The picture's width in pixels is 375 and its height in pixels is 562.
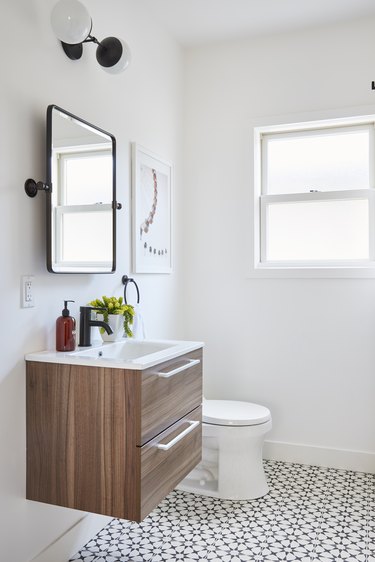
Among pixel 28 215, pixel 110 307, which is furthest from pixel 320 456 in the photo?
pixel 28 215

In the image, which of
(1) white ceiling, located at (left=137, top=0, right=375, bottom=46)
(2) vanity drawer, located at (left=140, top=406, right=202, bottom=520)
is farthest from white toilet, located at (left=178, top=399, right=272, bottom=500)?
(1) white ceiling, located at (left=137, top=0, right=375, bottom=46)

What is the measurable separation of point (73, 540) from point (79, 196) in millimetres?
1428

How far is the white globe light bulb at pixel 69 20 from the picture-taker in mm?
1750

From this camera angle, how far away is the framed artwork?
2582mm

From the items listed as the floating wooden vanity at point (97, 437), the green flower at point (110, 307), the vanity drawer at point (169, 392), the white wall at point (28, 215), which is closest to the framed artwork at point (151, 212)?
the white wall at point (28, 215)

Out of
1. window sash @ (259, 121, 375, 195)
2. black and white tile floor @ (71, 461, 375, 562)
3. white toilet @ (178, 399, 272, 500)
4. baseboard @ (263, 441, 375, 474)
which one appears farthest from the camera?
window sash @ (259, 121, 375, 195)

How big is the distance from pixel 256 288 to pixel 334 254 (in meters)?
0.53

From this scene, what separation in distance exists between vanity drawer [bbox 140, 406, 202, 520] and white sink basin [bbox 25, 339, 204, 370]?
29 cm

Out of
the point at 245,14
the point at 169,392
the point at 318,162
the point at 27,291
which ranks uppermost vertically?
the point at 245,14

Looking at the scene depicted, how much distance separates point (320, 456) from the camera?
2998mm

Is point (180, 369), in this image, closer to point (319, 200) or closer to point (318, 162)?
point (319, 200)

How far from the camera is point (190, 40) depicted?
3156 mm

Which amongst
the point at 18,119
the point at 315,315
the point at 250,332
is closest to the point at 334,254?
the point at 315,315

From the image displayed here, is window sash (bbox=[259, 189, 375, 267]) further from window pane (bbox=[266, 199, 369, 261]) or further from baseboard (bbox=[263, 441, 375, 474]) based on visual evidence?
baseboard (bbox=[263, 441, 375, 474])
